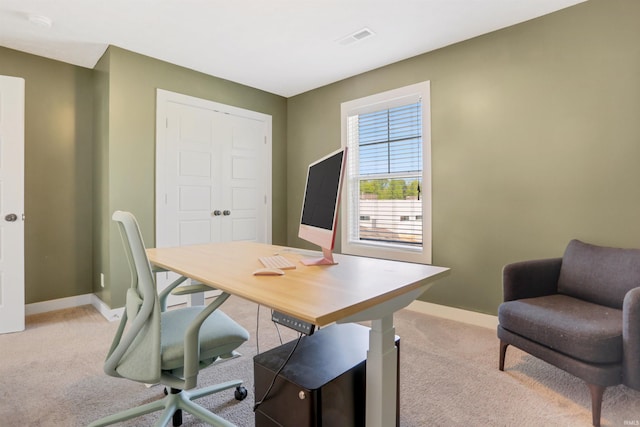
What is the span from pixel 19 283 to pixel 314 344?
2880 mm

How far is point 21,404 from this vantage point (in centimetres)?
171

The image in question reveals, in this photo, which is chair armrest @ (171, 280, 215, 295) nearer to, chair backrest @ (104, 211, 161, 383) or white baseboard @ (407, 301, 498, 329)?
chair backrest @ (104, 211, 161, 383)

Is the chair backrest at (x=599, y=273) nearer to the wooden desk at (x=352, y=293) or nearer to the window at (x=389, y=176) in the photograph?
the window at (x=389, y=176)

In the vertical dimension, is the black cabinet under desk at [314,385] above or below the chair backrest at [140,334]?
below

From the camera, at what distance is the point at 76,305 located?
3.40m

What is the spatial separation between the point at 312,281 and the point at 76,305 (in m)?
3.44

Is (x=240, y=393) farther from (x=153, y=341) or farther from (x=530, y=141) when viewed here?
(x=530, y=141)

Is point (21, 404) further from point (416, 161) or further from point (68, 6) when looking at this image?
point (416, 161)

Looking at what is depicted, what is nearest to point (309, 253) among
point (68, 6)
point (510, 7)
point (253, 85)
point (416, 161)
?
point (416, 161)

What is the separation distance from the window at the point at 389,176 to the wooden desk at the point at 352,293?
1928mm

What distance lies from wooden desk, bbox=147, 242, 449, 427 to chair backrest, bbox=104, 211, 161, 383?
0.17 metres

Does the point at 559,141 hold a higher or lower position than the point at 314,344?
higher

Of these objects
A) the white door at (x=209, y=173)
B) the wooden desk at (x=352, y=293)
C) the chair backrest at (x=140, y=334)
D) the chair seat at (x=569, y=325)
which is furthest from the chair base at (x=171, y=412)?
the white door at (x=209, y=173)

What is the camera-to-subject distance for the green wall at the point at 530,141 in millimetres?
2207
